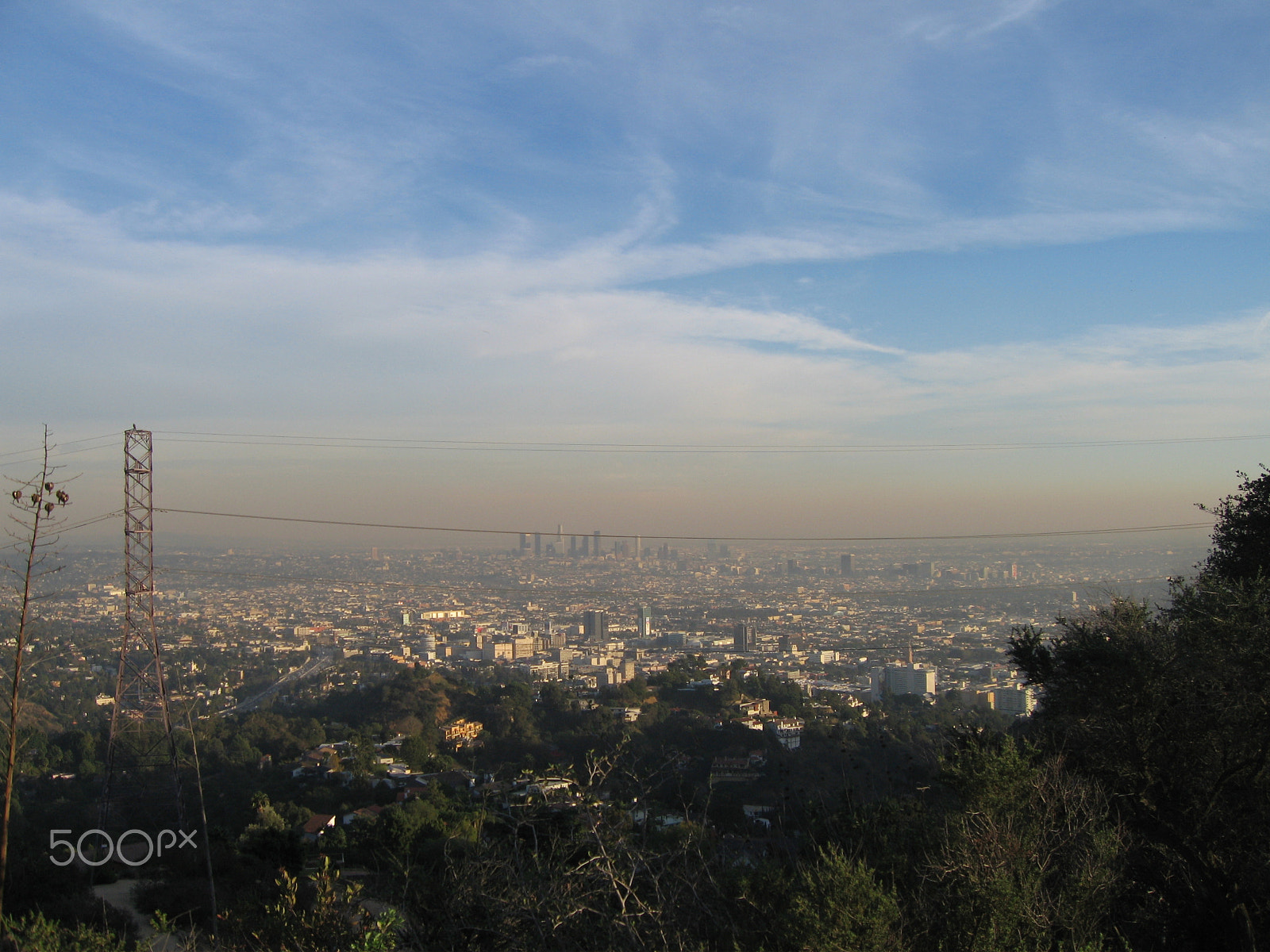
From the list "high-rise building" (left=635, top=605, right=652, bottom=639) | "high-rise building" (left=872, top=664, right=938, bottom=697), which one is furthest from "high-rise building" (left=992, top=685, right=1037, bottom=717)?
"high-rise building" (left=635, top=605, right=652, bottom=639)

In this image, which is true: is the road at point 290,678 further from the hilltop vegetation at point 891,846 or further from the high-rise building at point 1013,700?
the high-rise building at point 1013,700

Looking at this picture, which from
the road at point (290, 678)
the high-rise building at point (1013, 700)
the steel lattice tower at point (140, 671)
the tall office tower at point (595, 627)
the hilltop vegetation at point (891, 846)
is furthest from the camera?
the tall office tower at point (595, 627)

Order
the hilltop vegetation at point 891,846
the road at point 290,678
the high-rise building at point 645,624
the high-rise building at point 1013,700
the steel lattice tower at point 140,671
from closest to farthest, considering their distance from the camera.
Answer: the hilltop vegetation at point 891,846 < the steel lattice tower at point 140,671 < the high-rise building at point 1013,700 < the road at point 290,678 < the high-rise building at point 645,624

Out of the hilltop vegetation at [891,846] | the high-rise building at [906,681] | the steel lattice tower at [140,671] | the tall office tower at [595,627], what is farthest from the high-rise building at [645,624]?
the steel lattice tower at [140,671]

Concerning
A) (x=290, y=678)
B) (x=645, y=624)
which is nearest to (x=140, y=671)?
(x=290, y=678)

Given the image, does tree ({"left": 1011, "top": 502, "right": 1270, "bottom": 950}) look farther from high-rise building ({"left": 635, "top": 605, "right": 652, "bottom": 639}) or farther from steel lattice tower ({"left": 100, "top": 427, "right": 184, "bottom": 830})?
high-rise building ({"left": 635, "top": 605, "right": 652, "bottom": 639})

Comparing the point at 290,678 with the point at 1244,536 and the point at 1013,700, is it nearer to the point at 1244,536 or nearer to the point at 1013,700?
the point at 1013,700

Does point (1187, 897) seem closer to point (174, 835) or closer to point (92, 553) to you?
point (174, 835)

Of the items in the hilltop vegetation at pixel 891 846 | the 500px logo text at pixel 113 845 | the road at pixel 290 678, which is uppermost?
the hilltop vegetation at pixel 891 846
